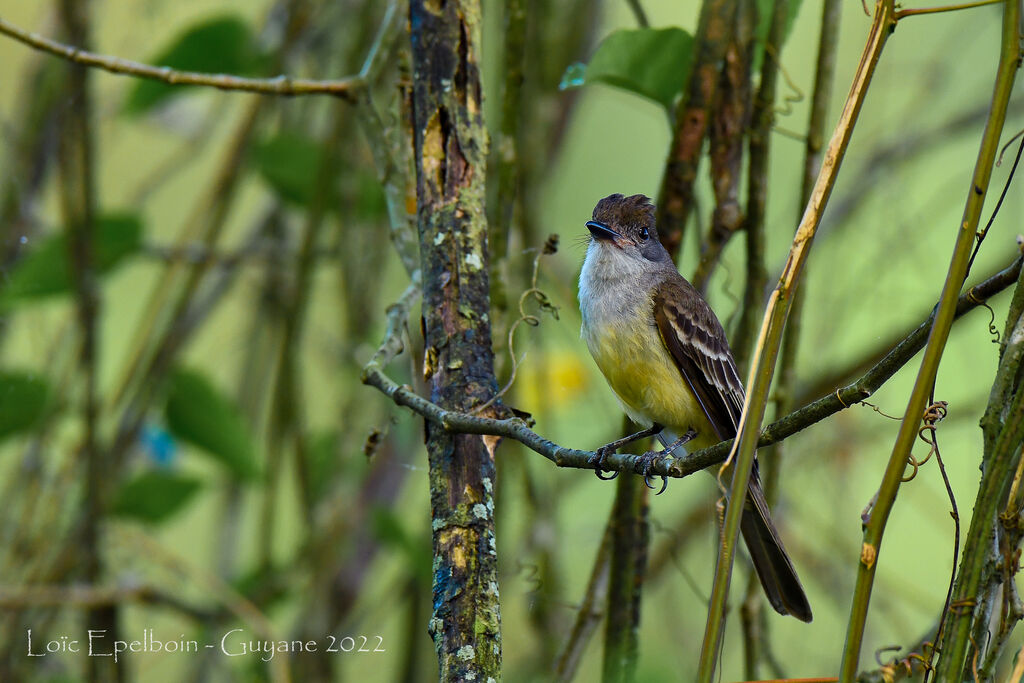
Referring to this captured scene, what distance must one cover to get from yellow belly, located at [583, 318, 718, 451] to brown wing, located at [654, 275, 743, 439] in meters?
0.03

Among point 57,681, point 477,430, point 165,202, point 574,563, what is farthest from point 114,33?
point 477,430

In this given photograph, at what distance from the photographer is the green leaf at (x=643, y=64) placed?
2.25m

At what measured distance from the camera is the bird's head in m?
2.67

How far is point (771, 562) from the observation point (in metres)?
2.44

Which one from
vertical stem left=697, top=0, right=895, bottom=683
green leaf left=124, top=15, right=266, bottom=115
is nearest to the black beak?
vertical stem left=697, top=0, right=895, bottom=683

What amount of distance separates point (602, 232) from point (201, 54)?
1610mm

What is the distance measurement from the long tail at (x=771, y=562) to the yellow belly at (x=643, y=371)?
0.26 metres

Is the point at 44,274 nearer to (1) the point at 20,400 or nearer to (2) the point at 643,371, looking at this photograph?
(1) the point at 20,400

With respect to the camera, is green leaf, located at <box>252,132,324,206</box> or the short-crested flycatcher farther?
green leaf, located at <box>252,132,324,206</box>

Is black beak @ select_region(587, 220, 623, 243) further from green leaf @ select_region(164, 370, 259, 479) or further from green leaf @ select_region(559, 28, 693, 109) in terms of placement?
green leaf @ select_region(164, 370, 259, 479)

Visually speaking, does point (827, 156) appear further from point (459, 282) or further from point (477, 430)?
point (459, 282)

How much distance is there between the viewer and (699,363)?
248cm

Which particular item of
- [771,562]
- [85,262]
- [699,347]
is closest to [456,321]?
Answer: [699,347]

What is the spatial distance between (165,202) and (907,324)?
4.30m
